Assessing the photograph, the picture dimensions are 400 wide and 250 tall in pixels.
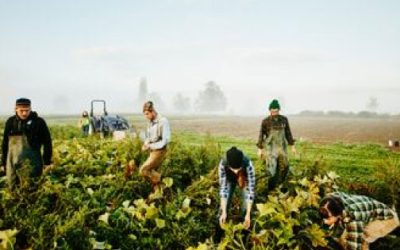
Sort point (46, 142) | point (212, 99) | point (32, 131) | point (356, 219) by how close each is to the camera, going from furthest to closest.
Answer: point (212, 99) → point (46, 142) → point (32, 131) → point (356, 219)

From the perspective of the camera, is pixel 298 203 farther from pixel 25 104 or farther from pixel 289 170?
pixel 25 104

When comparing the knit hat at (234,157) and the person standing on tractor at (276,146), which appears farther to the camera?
the person standing on tractor at (276,146)

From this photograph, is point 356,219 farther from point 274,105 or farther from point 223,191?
point 274,105

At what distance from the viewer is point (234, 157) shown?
15.8ft

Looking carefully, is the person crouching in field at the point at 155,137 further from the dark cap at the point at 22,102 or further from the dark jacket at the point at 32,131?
the dark cap at the point at 22,102

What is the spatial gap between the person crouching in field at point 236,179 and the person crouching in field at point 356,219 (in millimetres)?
895

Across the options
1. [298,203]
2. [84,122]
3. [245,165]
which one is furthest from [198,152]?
[84,122]

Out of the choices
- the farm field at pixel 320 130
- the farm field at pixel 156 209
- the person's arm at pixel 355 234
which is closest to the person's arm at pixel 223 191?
the farm field at pixel 156 209

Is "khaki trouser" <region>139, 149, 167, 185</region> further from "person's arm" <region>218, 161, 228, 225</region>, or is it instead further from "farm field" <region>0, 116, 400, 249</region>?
"person's arm" <region>218, 161, 228, 225</region>

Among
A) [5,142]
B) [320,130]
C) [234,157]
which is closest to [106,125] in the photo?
[5,142]

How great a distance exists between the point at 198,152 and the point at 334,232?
3.74m

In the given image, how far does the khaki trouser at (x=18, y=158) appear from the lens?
5875mm

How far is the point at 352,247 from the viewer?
16.8 feet

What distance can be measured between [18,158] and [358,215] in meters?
4.47
